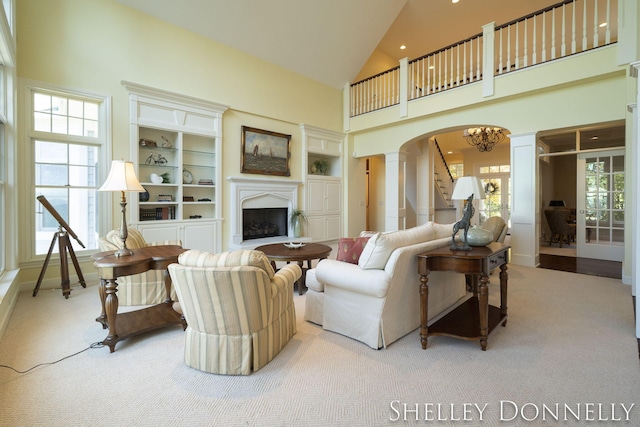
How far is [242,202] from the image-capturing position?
6.09m

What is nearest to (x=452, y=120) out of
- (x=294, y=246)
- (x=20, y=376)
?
(x=294, y=246)

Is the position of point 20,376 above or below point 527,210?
below

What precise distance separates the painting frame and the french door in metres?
6.14

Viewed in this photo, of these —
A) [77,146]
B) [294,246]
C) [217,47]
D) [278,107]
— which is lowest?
[294,246]

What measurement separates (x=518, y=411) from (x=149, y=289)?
364 cm

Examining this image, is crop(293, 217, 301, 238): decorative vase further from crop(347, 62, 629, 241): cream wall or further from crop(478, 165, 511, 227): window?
crop(478, 165, 511, 227): window

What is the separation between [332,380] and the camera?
2.05m

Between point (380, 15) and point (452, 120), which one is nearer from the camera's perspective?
point (452, 120)

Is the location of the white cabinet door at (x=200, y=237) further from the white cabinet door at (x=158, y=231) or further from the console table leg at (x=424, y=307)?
the console table leg at (x=424, y=307)

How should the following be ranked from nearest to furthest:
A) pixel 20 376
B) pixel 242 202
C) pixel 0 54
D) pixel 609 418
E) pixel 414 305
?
pixel 609 418 < pixel 20 376 < pixel 414 305 < pixel 0 54 < pixel 242 202

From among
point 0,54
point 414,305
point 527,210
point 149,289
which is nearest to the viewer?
point 414,305

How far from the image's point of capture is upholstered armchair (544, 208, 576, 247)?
25.5ft

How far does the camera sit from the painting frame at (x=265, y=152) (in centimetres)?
622

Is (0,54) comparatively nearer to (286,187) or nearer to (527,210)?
(286,187)
